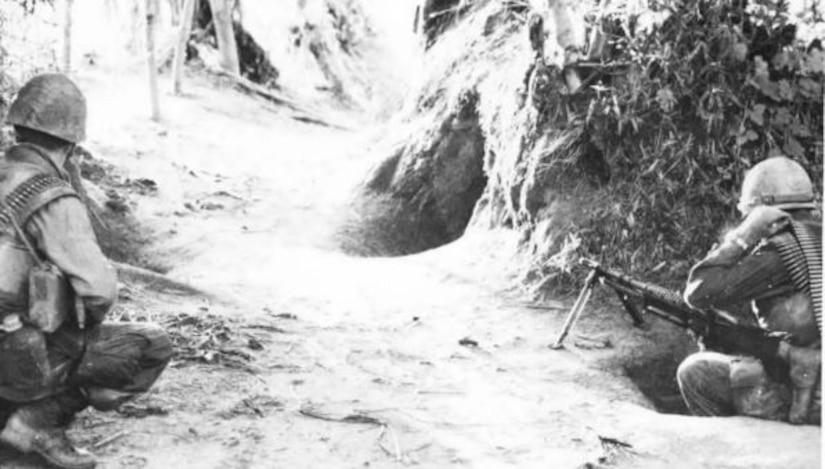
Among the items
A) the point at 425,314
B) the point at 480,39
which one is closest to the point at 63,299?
the point at 425,314

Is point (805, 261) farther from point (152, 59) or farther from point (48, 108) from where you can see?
point (152, 59)

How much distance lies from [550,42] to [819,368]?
176 inches

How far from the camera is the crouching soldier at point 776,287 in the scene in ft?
15.1

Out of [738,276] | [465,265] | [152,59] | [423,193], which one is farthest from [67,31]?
[738,276]

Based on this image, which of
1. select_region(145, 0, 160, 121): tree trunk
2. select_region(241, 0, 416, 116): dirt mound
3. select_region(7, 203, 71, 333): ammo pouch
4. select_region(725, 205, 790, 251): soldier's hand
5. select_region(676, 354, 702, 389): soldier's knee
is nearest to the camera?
select_region(7, 203, 71, 333): ammo pouch

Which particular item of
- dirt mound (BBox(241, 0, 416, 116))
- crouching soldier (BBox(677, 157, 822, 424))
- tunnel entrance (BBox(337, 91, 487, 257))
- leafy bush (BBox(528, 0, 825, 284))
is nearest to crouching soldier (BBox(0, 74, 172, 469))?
crouching soldier (BBox(677, 157, 822, 424))

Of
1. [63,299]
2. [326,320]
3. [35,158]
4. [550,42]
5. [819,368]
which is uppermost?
[550,42]

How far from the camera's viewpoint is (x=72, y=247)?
141 inches

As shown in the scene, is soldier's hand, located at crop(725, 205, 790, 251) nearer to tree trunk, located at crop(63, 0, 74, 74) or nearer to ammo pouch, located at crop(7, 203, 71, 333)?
ammo pouch, located at crop(7, 203, 71, 333)

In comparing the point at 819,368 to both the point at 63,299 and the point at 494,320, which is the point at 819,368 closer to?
the point at 494,320

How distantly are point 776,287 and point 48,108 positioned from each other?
13.5 feet

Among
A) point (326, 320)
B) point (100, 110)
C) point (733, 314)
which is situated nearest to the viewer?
point (733, 314)

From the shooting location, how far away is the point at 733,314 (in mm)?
5441

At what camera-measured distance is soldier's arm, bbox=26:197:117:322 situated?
11.7ft
